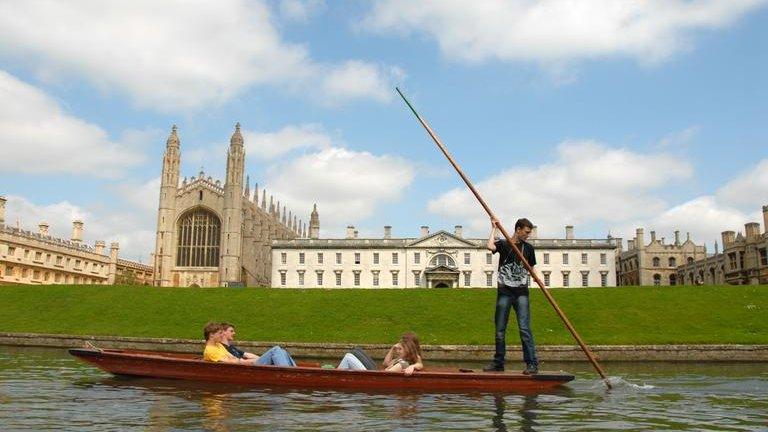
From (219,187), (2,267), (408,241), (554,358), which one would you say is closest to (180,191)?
(219,187)

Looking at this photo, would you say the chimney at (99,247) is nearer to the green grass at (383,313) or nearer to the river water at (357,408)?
the green grass at (383,313)

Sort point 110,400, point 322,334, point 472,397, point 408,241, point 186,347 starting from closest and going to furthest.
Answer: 1. point 110,400
2. point 472,397
3. point 186,347
4. point 322,334
5. point 408,241

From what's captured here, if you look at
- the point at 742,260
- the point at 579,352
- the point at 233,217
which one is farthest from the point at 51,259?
the point at 742,260

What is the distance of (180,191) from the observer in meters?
87.2

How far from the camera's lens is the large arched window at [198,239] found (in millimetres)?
85438

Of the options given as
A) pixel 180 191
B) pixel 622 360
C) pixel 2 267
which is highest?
pixel 180 191

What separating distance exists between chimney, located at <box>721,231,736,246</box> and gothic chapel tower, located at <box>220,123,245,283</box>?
6393 centimetres

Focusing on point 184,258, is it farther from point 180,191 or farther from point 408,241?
point 408,241

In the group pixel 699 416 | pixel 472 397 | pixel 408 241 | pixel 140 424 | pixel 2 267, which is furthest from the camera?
pixel 408 241

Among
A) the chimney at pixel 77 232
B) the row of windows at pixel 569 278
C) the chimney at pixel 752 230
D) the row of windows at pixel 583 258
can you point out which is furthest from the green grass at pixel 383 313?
the chimney at pixel 77 232

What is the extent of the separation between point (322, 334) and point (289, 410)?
68.8 feet

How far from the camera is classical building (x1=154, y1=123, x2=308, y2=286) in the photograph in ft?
273

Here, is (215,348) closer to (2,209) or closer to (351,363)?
(351,363)

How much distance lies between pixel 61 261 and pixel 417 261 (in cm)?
4988
